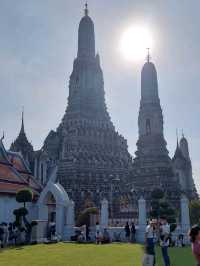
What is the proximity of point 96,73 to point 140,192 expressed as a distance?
2911cm

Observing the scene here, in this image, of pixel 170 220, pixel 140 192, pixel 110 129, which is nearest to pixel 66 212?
pixel 170 220

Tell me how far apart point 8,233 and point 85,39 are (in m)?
51.9

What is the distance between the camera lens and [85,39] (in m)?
74.4

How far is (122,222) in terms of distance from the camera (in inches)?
1592

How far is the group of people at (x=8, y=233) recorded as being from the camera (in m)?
26.8

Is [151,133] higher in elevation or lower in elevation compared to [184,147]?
lower

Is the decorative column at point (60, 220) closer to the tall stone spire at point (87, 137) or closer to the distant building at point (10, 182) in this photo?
the distant building at point (10, 182)

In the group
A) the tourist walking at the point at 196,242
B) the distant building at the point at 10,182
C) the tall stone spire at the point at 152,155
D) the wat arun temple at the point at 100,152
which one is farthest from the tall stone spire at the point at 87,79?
the tourist walking at the point at 196,242

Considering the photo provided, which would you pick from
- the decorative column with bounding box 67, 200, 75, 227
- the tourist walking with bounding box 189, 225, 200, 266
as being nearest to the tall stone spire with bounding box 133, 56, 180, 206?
the decorative column with bounding box 67, 200, 75, 227

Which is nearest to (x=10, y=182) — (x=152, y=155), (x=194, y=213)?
(x=194, y=213)

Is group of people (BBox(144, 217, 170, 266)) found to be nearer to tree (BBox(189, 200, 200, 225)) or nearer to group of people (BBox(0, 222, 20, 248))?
group of people (BBox(0, 222, 20, 248))

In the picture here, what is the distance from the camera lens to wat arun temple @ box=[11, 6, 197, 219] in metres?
53.6

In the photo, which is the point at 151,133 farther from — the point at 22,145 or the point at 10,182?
the point at 10,182

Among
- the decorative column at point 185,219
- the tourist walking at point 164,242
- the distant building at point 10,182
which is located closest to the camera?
the tourist walking at point 164,242
